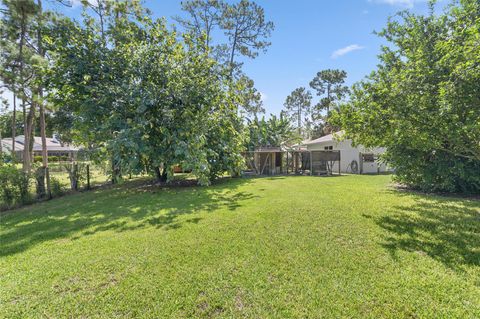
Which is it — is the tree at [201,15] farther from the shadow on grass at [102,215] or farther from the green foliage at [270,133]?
the shadow on grass at [102,215]

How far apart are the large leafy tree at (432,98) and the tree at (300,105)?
3735cm

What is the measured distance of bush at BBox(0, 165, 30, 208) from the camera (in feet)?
25.5

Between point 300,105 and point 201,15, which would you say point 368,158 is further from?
point 300,105

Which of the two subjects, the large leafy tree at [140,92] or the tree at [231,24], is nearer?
the large leafy tree at [140,92]

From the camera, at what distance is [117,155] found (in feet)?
15.8

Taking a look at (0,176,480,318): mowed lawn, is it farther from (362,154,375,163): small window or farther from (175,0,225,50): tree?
(175,0,225,50): tree

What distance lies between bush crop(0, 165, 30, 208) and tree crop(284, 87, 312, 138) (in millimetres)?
41532

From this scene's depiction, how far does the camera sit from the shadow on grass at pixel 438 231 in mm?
3834

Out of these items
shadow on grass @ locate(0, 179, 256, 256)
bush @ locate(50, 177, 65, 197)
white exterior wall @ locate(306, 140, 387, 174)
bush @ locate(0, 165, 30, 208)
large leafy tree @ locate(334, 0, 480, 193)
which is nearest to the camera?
→ large leafy tree @ locate(334, 0, 480, 193)

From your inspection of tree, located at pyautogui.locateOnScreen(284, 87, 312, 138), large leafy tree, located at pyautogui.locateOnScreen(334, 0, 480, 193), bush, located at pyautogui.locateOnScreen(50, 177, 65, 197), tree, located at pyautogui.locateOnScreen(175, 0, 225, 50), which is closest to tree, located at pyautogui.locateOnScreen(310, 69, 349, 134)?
tree, located at pyautogui.locateOnScreen(284, 87, 312, 138)

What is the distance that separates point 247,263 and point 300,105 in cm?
4707

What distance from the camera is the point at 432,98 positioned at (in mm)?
4984

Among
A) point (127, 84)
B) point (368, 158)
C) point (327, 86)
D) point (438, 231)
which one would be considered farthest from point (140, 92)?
point (327, 86)

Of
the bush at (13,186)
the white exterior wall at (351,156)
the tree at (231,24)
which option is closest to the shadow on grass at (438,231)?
the white exterior wall at (351,156)
